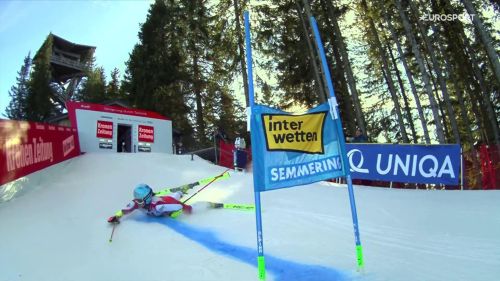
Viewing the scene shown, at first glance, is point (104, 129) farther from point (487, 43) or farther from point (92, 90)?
point (92, 90)

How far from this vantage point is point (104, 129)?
20109mm

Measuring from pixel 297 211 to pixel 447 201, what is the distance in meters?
3.36

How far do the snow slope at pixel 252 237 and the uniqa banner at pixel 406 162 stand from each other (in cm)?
111

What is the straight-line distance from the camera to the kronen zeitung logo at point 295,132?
15.7 feet

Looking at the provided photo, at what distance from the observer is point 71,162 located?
14.1m

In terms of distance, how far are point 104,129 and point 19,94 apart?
129 feet

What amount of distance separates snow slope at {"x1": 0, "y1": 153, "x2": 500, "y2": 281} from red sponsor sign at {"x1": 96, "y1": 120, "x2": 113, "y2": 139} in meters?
9.38

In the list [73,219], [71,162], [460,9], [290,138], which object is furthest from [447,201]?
[460,9]

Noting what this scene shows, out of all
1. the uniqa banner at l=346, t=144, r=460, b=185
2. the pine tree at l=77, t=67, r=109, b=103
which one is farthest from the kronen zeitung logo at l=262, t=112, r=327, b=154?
the pine tree at l=77, t=67, r=109, b=103

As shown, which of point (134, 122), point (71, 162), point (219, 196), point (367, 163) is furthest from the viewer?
point (134, 122)

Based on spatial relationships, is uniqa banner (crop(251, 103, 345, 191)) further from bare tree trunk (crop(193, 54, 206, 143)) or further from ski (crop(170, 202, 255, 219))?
bare tree trunk (crop(193, 54, 206, 143))

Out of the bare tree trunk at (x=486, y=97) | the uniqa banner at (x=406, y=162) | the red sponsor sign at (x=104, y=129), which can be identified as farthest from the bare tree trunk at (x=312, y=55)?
the red sponsor sign at (x=104, y=129)

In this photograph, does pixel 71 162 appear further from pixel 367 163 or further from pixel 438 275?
pixel 438 275

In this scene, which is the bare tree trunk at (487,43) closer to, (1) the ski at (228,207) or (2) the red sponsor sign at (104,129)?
(1) the ski at (228,207)
